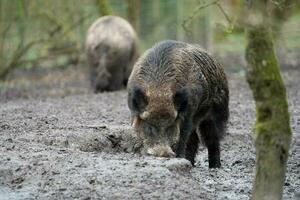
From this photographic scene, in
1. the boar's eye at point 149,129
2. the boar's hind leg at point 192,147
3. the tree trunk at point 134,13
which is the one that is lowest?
the boar's hind leg at point 192,147

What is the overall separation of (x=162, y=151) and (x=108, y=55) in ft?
27.2

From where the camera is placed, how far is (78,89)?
16.4m

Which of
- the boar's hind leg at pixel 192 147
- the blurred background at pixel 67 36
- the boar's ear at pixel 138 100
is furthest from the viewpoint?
the blurred background at pixel 67 36

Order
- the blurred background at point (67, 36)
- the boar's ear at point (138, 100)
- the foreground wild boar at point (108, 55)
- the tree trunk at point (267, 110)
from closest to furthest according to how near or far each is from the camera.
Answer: the tree trunk at point (267, 110) → the boar's ear at point (138, 100) → the foreground wild boar at point (108, 55) → the blurred background at point (67, 36)

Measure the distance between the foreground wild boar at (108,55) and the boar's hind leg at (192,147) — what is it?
6.92 m

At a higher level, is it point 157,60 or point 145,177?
point 157,60

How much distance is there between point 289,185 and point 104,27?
875 cm

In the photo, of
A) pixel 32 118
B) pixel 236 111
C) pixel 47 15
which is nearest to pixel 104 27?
pixel 47 15

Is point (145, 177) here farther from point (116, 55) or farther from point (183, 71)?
point (116, 55)

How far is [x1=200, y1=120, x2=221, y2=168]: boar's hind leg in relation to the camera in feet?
28.0

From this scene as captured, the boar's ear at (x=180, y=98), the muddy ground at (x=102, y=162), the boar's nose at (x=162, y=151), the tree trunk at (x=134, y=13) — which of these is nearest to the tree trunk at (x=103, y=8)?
the tree trunk at (x=134, y=13)

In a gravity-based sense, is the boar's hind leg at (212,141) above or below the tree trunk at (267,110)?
below

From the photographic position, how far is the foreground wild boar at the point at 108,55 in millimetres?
15500

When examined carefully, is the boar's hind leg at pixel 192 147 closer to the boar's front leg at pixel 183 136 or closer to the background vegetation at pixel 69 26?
the boar's front leg at pixel 183 136
